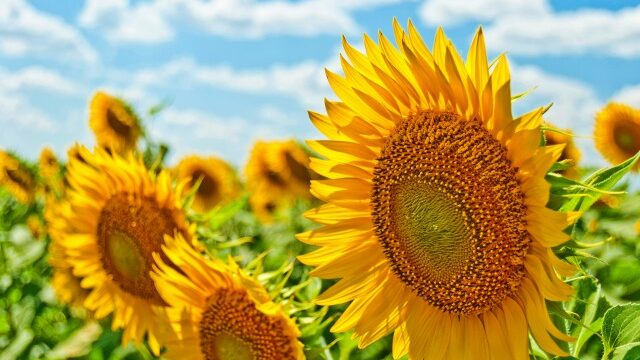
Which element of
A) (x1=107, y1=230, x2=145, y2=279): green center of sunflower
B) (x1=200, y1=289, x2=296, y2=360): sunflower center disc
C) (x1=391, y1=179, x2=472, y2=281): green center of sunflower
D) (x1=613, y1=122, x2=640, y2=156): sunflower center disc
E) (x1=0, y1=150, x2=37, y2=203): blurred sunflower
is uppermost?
(x1=0, y1=150, x2=37, y2=203): blurred sunflower

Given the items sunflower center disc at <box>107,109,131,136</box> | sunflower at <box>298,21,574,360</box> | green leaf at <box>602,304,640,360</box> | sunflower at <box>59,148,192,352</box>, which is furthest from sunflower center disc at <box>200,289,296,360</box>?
sunflower center disc at <box>107,109,131,136</box>

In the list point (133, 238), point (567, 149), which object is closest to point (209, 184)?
point (133, 238)

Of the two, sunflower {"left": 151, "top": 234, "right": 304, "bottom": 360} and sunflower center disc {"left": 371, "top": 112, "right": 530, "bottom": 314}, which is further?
sunflower {"left": 151, "top": 234, "right": 304, "bottom": 360}

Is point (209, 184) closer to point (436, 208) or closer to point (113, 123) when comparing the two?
point (113, 123)

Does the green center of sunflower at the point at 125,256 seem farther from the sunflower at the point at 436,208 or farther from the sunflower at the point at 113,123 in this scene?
the sunflower at the point at 113,123

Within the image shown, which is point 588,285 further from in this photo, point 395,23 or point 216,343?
point 216,343

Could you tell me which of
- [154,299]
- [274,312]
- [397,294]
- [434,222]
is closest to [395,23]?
[434,222]

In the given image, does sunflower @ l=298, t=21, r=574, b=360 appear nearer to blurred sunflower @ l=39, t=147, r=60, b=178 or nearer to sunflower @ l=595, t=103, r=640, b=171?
sunflower @ l=595, t=103, r=640, b=171
